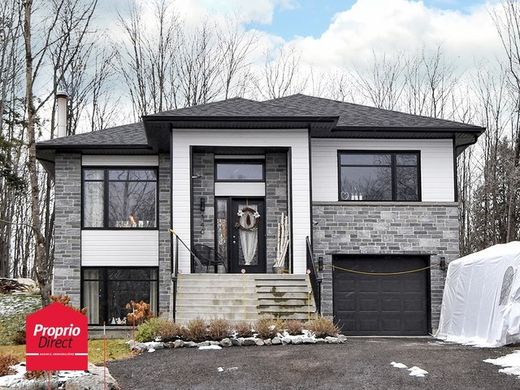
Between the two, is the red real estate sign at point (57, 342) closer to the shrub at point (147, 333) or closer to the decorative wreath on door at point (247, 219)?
the shrub at point (147, 333)

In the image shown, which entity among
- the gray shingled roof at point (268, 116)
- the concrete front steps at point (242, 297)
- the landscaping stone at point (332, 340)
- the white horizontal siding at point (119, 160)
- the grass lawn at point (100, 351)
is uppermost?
the gray shingled roof at point (268, 116)

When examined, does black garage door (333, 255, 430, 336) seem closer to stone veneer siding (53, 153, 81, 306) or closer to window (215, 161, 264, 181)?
window (215, 161, 264, 181)

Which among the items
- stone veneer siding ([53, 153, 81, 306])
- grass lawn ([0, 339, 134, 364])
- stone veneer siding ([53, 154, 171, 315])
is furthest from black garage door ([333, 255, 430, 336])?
stone veneer siding ([53, 153, 81, 306])

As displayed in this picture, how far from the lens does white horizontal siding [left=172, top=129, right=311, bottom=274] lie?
17.3m

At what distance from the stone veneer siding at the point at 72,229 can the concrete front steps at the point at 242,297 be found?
2.43m

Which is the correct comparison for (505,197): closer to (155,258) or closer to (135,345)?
(155,258)

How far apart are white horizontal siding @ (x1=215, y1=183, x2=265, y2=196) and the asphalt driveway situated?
6327 millimetres

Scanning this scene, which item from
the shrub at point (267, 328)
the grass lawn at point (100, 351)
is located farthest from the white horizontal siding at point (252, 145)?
the shrub at point (267, 328)

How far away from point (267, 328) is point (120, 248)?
678 centimetres

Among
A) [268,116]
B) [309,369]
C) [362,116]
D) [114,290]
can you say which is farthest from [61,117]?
[309,369]

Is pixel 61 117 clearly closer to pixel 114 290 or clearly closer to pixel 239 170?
pixel 114 290

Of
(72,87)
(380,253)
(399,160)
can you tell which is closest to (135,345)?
(380,253)

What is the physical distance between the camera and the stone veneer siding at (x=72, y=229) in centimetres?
1875

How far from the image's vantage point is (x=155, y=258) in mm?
19078
